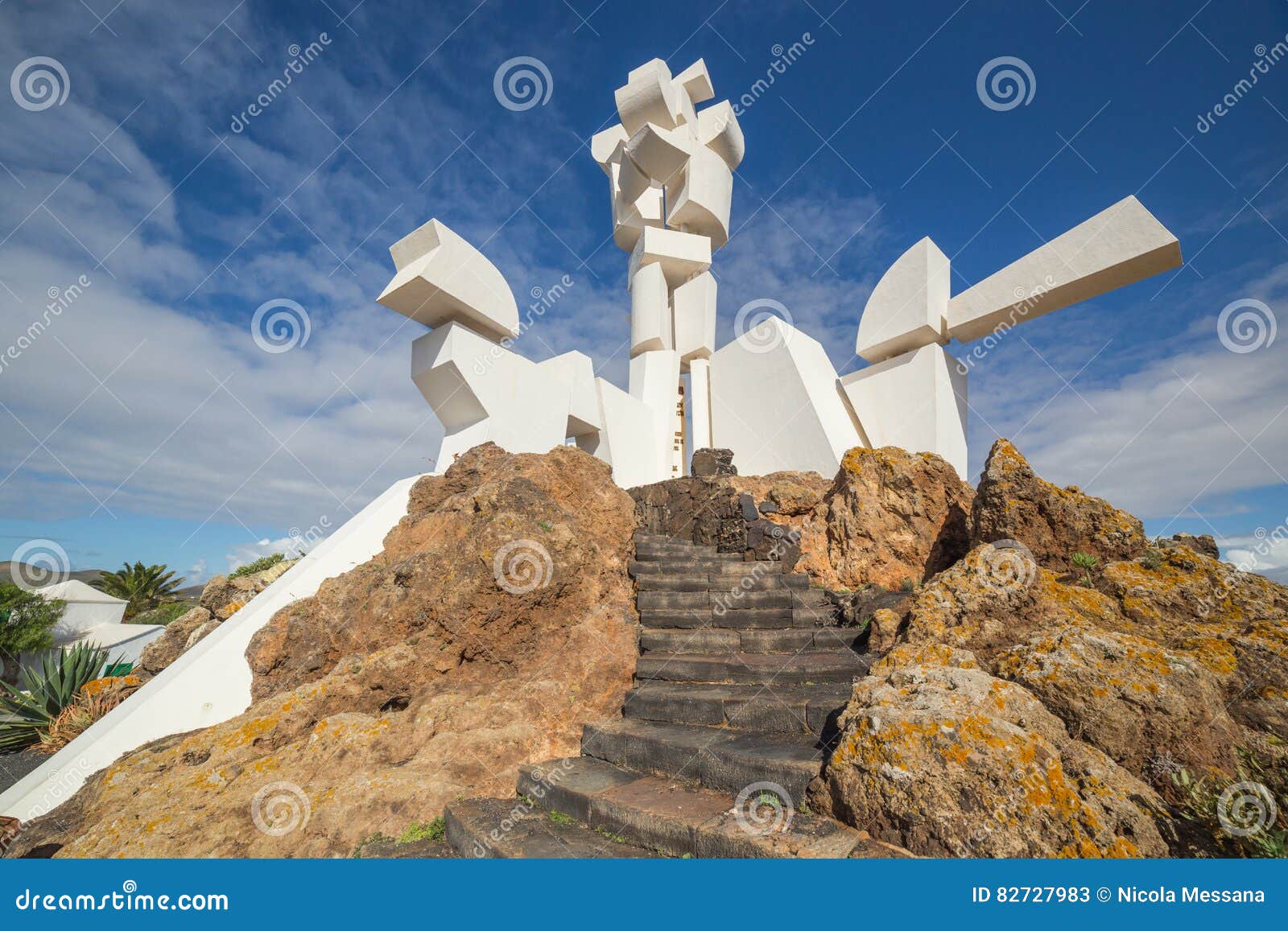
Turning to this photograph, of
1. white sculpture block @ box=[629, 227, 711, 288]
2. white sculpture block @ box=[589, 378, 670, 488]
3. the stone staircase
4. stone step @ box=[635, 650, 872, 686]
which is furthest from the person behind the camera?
white sculpture block @ box=[629, 227, 711, 288]

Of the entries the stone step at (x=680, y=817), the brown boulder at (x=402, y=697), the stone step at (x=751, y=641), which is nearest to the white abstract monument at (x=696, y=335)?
the brown boulder at (x=402, y=697)

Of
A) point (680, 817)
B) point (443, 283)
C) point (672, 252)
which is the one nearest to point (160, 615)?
point (443, 283)

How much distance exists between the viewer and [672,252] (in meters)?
15.6

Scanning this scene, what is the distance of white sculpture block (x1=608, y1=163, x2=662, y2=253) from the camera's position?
53.7 ft

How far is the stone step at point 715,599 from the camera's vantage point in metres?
6.12

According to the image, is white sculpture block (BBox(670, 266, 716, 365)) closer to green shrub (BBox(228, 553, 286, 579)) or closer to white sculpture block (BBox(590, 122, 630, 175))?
white sculpture block (BBox(590, 122, 630, 175))

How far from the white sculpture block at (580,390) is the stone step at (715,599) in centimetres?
572

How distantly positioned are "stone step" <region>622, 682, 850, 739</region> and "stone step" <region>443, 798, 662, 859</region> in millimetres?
1172

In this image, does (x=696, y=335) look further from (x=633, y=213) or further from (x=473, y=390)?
(x=473, y=390)

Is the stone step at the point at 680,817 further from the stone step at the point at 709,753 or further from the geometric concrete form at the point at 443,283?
the geometric concrete form at the point at 443,283

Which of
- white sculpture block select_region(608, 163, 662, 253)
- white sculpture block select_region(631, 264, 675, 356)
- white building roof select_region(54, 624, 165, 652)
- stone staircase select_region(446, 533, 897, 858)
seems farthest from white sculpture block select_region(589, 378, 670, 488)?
white building roof select_region(54, 624, 165, 652)

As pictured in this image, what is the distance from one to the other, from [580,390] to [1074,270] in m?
9.13

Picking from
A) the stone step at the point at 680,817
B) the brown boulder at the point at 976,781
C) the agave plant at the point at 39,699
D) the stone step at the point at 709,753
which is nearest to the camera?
the brown boulder at the point at 976,781

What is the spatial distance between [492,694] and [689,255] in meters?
13.7
